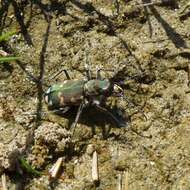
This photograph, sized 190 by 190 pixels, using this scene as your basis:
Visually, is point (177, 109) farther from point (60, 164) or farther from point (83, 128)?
point (60, 164)

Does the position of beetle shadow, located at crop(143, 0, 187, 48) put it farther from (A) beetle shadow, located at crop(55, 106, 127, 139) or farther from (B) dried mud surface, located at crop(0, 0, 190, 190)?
(A) beetle shadow, located at crop(55, 106, 127, 139)

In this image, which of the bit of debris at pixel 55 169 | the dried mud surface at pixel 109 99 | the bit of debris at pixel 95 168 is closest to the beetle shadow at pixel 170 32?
the dried mud surface at pixel 109 99

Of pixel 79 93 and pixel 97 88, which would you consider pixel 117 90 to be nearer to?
pixel 97 88

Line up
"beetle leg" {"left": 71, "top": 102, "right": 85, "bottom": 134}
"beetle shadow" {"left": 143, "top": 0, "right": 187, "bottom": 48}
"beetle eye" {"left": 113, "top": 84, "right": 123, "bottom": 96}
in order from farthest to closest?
1. "beetle shadow" {"left": 143, "top": 0, "right": 187, "bottom": 48}
2. "beetle eye" {"left": 113, "top": 84, "right": 123, "bottom": 96}
3. "beetle leg" {"left": 71, "top": 102, "right": 85, "bottom": 134}

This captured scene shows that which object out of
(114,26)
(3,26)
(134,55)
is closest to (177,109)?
(134,55)

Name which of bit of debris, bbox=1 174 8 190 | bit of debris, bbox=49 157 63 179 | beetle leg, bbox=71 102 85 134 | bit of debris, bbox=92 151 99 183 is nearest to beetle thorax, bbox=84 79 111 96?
beetle leg, bbox=71 102 85 134
